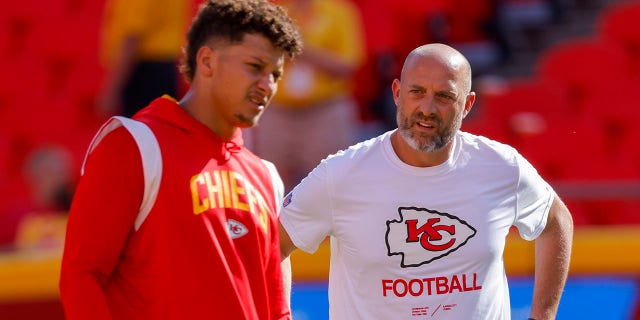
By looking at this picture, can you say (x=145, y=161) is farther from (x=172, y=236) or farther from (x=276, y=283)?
(x=276, y=283)

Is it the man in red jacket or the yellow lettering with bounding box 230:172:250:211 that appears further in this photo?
the yellow lettering with bounding box 230:172:250:211

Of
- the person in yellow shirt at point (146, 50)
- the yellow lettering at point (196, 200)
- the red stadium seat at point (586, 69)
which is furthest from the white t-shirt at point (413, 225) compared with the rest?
the red stadium seat at point (586, 69)

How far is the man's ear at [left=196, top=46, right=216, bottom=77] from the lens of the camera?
369cm

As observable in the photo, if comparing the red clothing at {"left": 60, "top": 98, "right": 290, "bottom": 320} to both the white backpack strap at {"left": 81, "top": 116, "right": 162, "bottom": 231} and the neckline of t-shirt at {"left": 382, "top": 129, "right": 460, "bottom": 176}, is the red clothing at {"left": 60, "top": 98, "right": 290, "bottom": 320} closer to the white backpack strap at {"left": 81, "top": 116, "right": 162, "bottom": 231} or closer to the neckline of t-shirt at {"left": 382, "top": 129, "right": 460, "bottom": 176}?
the white backpack strap at {"left": 81, "top": 116, "right": 162, "bottom": 231}

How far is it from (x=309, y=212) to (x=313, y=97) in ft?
13.0

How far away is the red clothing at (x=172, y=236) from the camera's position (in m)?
3.35

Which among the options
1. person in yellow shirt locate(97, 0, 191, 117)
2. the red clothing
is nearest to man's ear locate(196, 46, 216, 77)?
the red clothing

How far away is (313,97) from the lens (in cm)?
770

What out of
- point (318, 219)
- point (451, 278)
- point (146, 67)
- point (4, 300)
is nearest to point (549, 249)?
point (451, 278)

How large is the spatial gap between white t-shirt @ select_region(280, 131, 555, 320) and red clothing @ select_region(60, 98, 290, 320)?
0.20m

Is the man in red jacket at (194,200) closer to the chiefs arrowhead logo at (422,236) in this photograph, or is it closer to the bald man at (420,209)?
the bald man at (420,209)

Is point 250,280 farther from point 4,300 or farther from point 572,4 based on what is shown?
point 572,4

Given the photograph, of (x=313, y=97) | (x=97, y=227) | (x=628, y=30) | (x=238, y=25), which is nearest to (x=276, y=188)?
(x=238, y=25)

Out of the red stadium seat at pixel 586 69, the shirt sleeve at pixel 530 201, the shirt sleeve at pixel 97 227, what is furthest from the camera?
the red stadium seat at pixel 586 69
